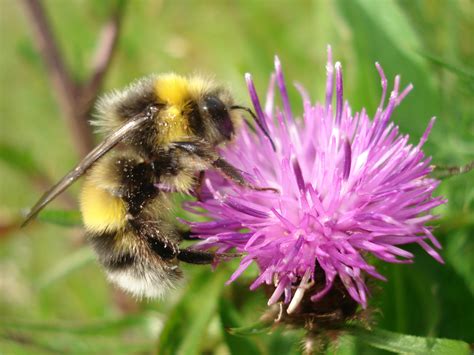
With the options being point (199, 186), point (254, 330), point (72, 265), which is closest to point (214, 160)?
point (199, 186)

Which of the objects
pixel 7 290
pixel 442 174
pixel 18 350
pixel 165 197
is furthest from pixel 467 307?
pixel 7 290

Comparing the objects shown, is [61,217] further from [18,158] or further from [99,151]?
[18,158]

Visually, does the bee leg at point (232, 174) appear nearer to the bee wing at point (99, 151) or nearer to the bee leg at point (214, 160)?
the bee leg at point (214, 160)

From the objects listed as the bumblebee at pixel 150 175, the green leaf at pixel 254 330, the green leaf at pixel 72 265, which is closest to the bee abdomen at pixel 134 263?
the bumblebee at pixel 150 175

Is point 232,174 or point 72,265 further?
point 72,265

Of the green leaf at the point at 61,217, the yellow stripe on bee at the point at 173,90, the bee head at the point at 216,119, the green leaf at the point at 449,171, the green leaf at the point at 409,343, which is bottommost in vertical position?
the green leaf at the point at 409,343

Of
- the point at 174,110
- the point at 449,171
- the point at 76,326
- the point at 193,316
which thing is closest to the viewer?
the point at 174,110

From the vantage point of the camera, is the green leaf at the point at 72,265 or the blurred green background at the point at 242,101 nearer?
the blurred green background at the point at 242,101
